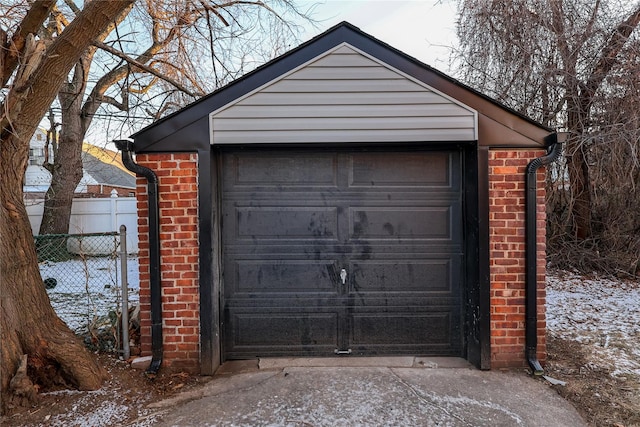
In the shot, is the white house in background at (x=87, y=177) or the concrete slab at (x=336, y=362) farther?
the white house in background at (x=87, y=177)

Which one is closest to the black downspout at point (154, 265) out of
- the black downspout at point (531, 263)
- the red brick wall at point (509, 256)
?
the red brick wall at point (509, 256)

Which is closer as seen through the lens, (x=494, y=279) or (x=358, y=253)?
(x=494, y=279)

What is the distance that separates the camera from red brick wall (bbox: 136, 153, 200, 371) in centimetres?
344

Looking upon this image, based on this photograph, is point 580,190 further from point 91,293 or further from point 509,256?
point 91,293

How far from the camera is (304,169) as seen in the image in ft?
12.3

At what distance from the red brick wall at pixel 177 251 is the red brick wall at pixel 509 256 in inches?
110

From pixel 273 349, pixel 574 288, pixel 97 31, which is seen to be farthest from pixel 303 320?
pixel 574 288

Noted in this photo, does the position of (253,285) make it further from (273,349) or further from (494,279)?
(494,279)

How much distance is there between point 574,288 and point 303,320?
17.2 feet

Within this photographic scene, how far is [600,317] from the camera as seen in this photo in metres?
4.86

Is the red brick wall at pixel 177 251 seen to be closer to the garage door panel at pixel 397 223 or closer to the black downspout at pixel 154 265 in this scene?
the black downspout at pixel 154 265

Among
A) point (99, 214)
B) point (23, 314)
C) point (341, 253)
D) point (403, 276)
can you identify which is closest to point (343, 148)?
point (341, 253)

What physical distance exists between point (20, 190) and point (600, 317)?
666 cm

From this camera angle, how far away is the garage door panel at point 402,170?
3711 mm
